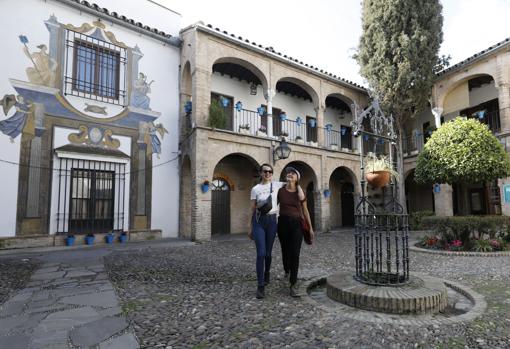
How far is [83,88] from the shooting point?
9812 millimetres

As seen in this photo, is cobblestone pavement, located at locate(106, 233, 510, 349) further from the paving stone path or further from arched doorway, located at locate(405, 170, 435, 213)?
arched doorway, located at locate(405, 170, 435, 213)

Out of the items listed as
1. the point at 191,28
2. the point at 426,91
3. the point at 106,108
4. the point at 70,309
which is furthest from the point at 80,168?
the point at 426,91

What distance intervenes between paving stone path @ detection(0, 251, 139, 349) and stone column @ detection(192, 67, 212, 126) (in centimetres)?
643

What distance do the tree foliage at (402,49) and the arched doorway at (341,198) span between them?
15.2ft

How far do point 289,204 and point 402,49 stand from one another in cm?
1208

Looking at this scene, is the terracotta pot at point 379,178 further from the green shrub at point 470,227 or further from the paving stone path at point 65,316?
the green shrub at point 470,227

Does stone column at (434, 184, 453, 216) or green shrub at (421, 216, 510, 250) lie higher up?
stone column at (434, 184, 453, 216)

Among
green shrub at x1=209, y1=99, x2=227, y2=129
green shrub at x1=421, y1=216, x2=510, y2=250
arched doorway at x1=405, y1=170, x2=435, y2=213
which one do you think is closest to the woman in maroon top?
green shrub at x1=421, y1=216, x2=510, y2=250

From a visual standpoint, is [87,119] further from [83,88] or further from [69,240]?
[69,240]

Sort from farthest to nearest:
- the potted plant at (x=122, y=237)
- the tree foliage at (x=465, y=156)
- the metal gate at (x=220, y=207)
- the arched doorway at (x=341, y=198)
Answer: the arched doorway at (x=341, y=198), the metal gate at (x=220, y=207), the potted plant at (x=122, y=237), the tree foliage at (x=465, y=156)

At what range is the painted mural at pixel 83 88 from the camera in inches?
346

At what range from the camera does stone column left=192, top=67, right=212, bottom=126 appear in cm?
1048

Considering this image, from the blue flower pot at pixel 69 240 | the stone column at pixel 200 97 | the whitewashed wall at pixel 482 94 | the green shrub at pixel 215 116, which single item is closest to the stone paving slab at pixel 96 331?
the blue flower pot at pixel 69 240

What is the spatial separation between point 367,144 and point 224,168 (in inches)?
346
